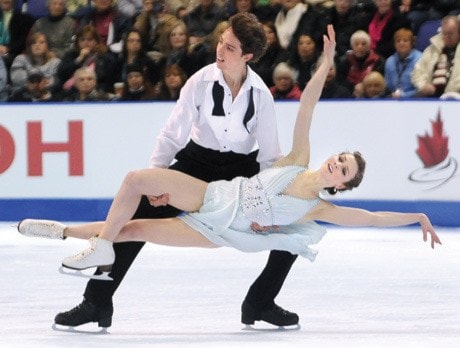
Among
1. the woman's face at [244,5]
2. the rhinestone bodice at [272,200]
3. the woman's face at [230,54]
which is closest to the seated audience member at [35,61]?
the woman's face at [244,5]

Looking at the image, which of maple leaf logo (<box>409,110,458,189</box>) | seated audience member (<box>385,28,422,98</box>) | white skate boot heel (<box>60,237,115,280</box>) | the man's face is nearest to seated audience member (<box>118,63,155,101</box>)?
seated audience member (<box>385,28,422,98</box>)

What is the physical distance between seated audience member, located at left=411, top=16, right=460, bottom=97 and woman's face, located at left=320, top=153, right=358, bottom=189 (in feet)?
14.7

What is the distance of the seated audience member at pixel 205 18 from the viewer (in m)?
10.7

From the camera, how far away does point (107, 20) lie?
11312 millimetres

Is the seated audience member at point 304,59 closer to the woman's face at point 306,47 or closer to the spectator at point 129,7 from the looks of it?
the woman's face at point 306,47

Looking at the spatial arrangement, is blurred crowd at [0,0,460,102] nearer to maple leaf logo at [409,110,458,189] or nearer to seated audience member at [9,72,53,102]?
seated audience member at [9,72,53,102]

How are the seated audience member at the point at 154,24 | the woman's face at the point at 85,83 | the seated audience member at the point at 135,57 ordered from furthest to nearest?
the seated audience member at the point at 154,24
the seated audience member at the point at 135,57
the woman's face at the point at 85,83

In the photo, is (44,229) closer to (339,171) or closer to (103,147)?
(339,171)

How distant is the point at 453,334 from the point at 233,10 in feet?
19.1

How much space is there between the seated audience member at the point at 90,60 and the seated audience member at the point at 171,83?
0.60m

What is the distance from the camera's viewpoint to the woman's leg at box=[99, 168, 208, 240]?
5.18m

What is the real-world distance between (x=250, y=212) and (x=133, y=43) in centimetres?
560

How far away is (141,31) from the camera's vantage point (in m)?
10.8

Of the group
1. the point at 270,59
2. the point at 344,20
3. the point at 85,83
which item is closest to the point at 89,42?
the point at 85,83
